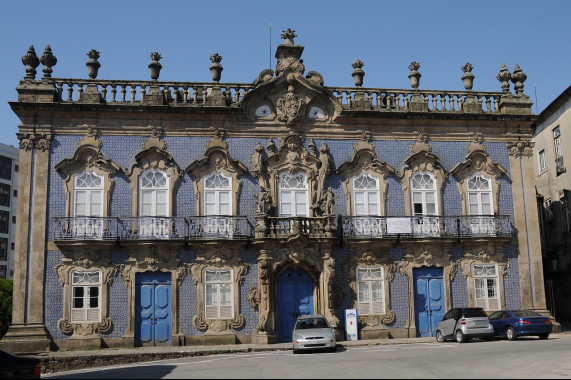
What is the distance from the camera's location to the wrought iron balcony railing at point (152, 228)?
22.8 metres

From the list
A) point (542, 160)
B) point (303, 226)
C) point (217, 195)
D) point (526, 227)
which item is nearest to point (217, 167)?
point (217, 195)

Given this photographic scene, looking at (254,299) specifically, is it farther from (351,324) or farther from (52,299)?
(52,299)

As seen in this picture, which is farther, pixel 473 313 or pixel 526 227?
pixel 526 227

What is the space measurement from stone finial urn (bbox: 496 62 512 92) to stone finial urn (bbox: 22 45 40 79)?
18445mm

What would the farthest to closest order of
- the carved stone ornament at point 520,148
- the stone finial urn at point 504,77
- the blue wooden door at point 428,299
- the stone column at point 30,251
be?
the stone finial urn at point 504,77 < the carved stone ornament at point 520,148 < the blue wooden door at point 428,299 < the stone column at point 30,251

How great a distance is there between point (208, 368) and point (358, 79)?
47.4 feet

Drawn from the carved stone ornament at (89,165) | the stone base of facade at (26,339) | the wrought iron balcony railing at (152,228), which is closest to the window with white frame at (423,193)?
the wrought iron balcony railing at (152,228)

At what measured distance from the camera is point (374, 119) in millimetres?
25000

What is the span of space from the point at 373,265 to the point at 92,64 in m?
13.1

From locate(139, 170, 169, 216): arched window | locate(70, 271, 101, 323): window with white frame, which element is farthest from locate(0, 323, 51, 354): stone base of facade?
locate(139, 170, 169, 216): arched window

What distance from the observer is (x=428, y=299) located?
945 inches

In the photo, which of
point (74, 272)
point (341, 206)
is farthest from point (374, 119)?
point (74, 272)

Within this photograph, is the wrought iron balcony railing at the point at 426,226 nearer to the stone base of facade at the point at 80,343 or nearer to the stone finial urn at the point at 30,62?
the stone base of facade at the point at 80,343

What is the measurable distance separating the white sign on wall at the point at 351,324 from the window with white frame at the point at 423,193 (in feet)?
15.6
